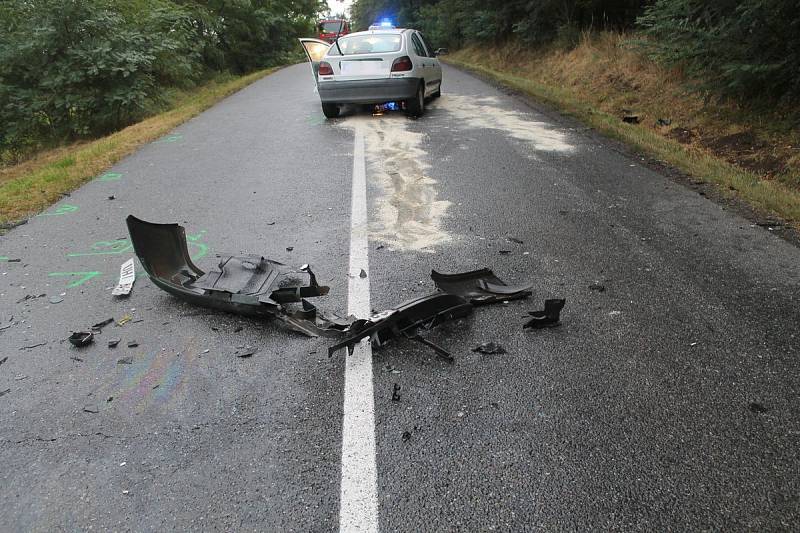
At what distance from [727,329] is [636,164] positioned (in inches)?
177

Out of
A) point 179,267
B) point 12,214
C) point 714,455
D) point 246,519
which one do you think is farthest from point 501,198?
point 12,214

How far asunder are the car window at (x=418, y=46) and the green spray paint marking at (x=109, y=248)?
821 centimetres

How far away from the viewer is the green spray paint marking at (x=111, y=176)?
25.2ft

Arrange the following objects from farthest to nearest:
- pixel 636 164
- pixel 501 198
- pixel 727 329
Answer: pixel 636 164, pixel 501 198, pixel 727 329

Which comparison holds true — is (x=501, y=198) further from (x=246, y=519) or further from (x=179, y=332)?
(x=246, y=519)

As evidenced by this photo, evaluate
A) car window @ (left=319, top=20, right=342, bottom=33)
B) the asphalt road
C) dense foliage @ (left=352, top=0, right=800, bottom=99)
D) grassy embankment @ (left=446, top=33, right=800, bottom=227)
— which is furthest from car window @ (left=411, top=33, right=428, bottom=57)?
car window @ (left=319, top=20, right=342, bottom=33)

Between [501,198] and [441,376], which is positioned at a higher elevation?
[441,376]

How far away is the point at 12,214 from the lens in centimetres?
623

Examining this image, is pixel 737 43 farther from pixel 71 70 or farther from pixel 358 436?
pixel 71 70

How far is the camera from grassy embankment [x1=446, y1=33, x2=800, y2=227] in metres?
6.64

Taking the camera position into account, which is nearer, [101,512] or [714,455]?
[101,512]

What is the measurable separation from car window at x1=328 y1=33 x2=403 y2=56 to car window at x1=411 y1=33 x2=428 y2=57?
2.02ft

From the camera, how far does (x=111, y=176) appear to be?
308 inches

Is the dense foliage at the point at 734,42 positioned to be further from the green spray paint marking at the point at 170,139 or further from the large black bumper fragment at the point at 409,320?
the green spray paint marking at the point at 170,139
